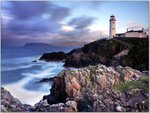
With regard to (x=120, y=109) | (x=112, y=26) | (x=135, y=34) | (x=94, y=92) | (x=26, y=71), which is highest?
(x=112, y=26)

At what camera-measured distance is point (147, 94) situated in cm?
489

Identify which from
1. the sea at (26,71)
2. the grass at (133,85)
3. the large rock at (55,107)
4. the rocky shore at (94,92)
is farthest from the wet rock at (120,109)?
the sea at (26,71)

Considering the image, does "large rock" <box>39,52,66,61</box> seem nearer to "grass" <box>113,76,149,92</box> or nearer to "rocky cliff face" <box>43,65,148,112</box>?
"rocky cliff face" <box>43,65,148,112</box>

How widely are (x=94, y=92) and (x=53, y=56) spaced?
647 mm

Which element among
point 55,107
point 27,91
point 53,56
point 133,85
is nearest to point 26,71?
point 27,91

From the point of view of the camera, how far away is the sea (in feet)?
16.3

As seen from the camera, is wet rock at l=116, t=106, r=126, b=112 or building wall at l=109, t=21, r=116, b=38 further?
building wall at l=109, t=21, r=116, b=38

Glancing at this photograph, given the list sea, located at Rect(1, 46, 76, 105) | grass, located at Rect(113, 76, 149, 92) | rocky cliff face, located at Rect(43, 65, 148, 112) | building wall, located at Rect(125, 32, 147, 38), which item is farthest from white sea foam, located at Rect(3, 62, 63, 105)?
building wall, located at Rect(125, 32, 147, 38)

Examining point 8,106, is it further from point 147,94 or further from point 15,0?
point 147,94

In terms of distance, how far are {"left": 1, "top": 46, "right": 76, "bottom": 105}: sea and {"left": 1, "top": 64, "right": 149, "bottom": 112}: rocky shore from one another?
0.23 ft

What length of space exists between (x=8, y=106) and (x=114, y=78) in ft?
4.25

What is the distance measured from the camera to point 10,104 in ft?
16.2

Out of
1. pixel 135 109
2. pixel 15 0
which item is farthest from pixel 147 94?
pixel 15 0

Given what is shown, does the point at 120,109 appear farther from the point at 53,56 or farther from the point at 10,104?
the point at 10,104
